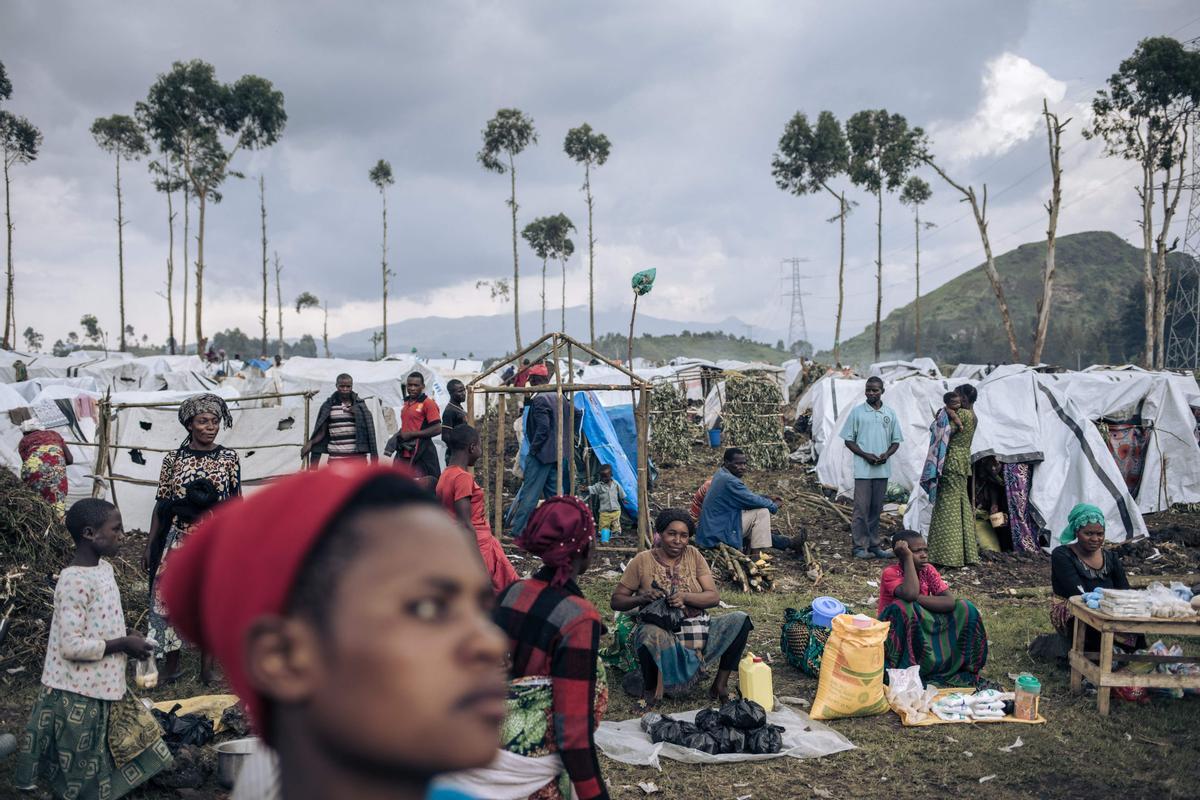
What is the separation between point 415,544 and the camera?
80 centimetres

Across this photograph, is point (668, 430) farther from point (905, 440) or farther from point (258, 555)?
point (258, 555)

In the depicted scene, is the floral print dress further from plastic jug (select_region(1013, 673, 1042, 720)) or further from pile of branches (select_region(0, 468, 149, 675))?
plastic jug (select_region(1013, 673, 1042, 720))

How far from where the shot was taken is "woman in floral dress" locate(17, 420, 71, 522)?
23.1 ft

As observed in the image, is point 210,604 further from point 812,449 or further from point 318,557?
point 812,449

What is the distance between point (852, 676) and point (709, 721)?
1016 millimetres

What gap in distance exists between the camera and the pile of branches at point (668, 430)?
1677 centimetres

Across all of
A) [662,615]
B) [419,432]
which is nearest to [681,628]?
[662,615]

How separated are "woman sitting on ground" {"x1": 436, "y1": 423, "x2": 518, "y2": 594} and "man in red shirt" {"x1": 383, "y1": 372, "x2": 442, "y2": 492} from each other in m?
3.31

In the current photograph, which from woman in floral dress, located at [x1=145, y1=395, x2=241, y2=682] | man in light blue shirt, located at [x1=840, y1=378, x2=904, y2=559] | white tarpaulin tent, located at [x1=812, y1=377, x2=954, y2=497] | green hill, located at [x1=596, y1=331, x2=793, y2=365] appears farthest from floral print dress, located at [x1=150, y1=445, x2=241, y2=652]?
green hill, located at [x1=596, y1=331, x2=793, y2=365]

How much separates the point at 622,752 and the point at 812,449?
12562 millimetres

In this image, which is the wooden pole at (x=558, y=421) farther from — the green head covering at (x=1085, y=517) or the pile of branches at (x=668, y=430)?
the pile of branches at (x=668, y=430)

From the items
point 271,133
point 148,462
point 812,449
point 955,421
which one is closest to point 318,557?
point 955,421

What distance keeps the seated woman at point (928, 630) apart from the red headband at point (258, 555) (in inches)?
211

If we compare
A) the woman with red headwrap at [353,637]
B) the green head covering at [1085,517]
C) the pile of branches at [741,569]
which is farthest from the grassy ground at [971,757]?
the woman with red headwrap at [353,637]
